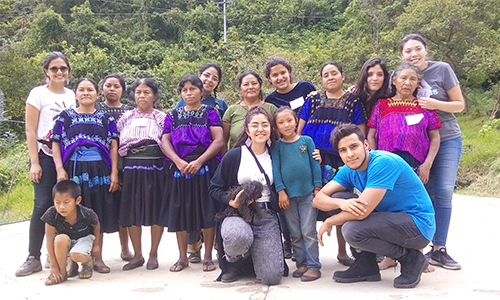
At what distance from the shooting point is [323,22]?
110 ft

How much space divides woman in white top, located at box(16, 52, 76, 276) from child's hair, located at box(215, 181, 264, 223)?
60.5 inches

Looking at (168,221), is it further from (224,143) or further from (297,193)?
(297,193)

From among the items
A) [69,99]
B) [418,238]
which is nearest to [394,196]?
[418,238]

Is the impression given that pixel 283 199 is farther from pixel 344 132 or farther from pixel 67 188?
pixel 67 188

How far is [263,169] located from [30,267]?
211 cm

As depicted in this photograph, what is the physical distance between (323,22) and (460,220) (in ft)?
100

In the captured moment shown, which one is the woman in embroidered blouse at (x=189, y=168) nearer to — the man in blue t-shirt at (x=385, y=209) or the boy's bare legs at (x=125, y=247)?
the boy's bare legs at (x=125, y=247)

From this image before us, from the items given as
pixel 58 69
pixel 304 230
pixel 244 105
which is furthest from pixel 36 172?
pixel 304 230

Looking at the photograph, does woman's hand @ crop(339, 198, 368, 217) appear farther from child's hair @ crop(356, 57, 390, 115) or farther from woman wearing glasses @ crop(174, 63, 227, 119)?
woman wearing glasses @ crop(174, 63, 227, 119)

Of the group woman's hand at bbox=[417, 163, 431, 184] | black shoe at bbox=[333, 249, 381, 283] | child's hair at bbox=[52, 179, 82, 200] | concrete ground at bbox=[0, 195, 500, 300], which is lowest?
concrete ground at bbox=[0, 195, 500, 300]

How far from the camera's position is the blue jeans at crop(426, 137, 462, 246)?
10.8ft

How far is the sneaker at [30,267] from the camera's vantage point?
338 cm

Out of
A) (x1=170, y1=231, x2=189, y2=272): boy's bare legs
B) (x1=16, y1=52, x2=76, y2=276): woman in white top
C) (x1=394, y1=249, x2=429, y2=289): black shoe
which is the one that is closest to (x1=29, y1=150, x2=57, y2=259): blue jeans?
(x1=16, y1=52, x2=76, y2=276): woman in white top

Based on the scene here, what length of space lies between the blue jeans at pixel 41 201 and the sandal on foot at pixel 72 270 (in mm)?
381
